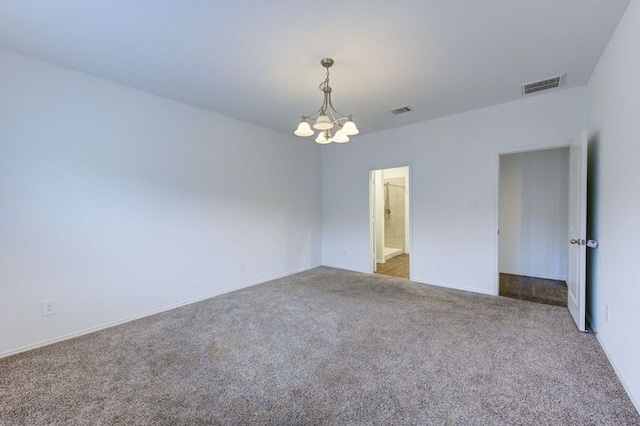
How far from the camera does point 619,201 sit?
2096 mm

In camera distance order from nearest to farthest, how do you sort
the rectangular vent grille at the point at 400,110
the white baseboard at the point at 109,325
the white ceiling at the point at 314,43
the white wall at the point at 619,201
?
the white wall at the point at 619,201 < the white ceiling at the point at 314,43 < the white baseboard at the point at 109,325 < the rectangular vent grille at the point at 400,110

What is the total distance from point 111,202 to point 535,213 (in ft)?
19.7

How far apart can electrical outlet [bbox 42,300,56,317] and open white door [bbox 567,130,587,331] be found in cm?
492

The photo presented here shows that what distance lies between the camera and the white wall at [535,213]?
14.8 feet

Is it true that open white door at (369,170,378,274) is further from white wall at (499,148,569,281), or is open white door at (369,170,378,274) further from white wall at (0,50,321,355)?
white wall at (499,148,569,281)

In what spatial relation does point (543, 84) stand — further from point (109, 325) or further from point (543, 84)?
point (109, 325)

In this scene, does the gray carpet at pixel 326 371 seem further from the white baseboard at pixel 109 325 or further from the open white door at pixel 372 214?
the open white door at pixel 372 214

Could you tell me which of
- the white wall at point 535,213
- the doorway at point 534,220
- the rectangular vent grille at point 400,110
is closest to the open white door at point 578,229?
the doorway at point 534,220

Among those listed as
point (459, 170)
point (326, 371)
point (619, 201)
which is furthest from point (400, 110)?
point (326, 371)

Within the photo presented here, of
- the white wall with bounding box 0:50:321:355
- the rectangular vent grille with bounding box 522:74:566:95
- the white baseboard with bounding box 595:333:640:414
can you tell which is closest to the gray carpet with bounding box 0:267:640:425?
the white baseboard with bounding box 595:333:640:414

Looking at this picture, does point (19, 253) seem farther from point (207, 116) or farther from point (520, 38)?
point (520, 38)

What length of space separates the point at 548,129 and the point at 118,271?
5209mm

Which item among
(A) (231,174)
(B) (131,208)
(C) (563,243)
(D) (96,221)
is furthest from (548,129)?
(D) (96,221)

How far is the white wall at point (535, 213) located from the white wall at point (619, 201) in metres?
2.00
